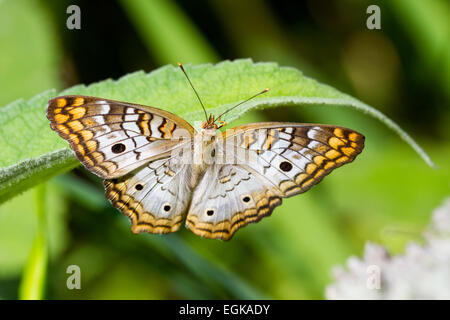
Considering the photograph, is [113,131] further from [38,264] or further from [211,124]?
[38,264]

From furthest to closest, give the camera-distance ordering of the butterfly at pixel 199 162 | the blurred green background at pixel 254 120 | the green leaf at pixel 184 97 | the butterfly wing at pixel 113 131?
the blurred green background at pixel 254 120 → the butterfly at pixel 199 162 → the butterfly wing at pixel 113 131 → the green leaf at pixel 184 97

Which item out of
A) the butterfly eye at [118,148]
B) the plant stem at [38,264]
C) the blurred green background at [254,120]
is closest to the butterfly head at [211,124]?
the butterfly eye at [118,148]

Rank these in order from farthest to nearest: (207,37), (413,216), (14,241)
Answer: (207,37), (413,216), (14,241)

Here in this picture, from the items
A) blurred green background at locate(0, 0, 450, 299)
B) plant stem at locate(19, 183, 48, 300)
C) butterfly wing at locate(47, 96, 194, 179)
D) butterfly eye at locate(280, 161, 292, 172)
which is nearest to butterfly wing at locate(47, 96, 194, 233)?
butterfly wing at locate(47, 96, 194, 179)

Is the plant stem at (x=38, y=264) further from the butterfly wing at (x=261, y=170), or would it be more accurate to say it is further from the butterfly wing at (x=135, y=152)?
the butterfly wing at (x=261, y=170)

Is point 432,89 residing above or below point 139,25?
below

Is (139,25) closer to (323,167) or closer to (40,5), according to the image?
(40,5)
